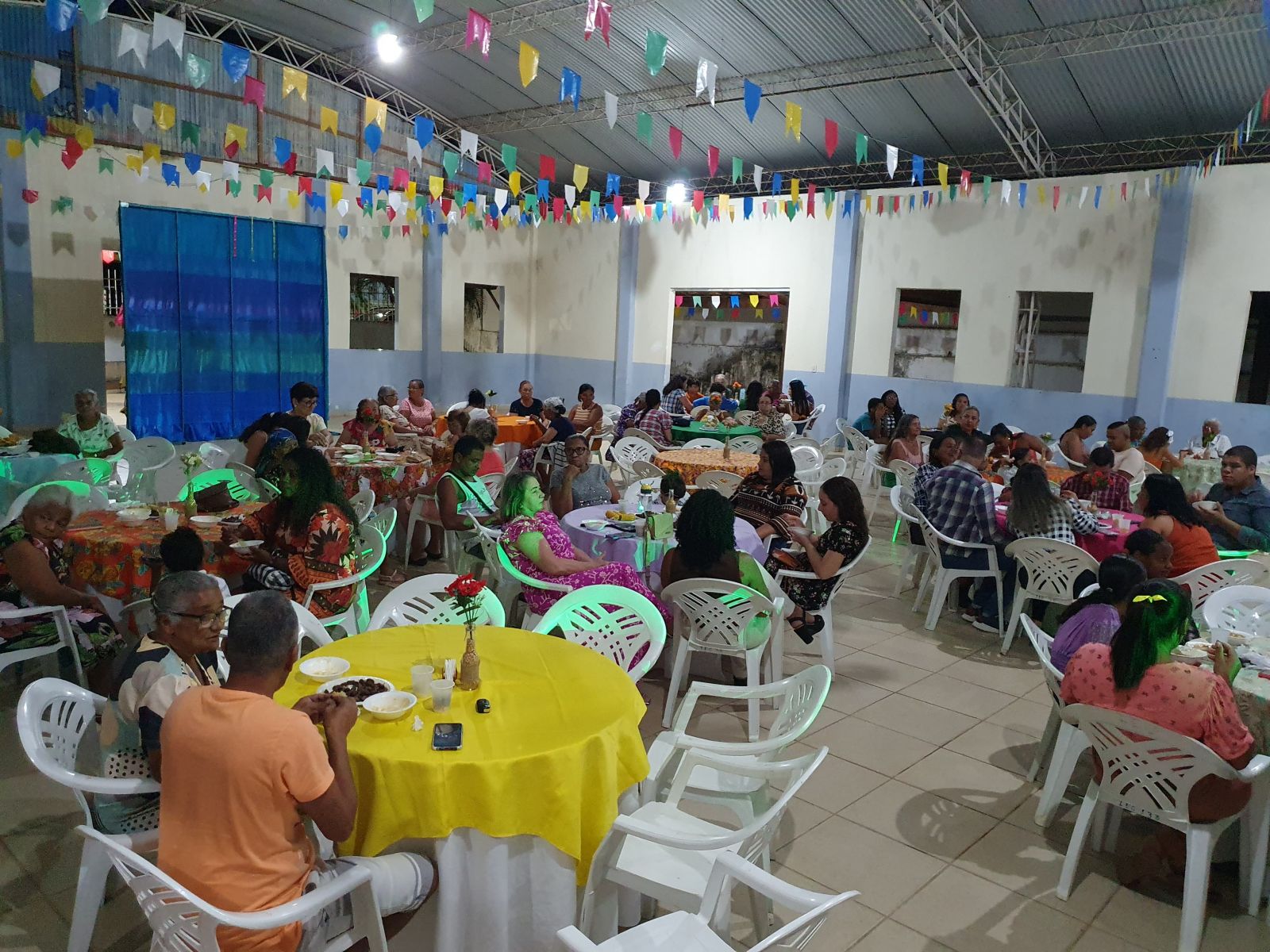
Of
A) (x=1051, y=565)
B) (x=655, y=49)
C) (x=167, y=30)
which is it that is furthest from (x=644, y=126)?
(x=1051, y=565)

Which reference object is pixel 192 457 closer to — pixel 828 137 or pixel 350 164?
pixel 828 137

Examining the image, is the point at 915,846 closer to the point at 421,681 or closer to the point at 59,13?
the point at 421,681

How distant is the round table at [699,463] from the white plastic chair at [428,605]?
3.29m

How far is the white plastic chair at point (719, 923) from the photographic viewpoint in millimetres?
1730

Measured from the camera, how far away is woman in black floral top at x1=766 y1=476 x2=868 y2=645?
448cm

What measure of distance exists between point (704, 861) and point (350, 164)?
1479cm

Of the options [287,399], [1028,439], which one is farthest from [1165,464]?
[287,399]

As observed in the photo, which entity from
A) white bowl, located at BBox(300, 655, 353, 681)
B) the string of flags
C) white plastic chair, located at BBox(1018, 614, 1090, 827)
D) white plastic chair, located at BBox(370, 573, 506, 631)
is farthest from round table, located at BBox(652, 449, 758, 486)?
white bowl, located at BBox(300, 655, 353, 681)

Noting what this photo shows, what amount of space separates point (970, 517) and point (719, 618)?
234 centimetres

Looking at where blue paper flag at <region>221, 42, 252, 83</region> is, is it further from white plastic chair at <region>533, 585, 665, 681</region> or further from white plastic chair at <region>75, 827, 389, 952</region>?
white plastic chair at <region>75, 827, 389, 952</region>

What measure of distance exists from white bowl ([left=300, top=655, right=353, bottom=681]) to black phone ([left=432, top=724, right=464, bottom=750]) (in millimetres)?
499

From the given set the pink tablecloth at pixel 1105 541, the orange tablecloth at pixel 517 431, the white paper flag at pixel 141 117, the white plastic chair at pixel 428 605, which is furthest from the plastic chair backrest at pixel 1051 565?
the white paper flag at pixel 141 117

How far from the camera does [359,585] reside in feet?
14.8

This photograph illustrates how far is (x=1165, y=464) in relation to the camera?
306 inches
